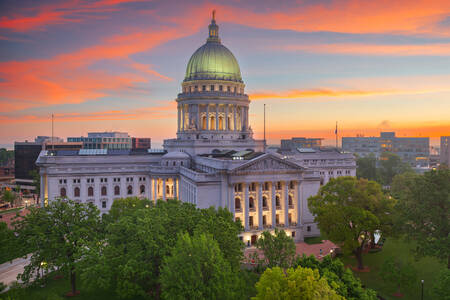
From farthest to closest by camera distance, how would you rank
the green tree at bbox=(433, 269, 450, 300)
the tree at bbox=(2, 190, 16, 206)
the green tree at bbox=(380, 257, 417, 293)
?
the tree at bbox=(2, 190, 16, 206)
the green tree at bbox=(380, 257, 417, 293)
the green tree at bbox=(433, 269, 450, 300)

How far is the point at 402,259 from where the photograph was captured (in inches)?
2206

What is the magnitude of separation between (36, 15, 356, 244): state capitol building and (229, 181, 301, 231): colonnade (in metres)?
0.20

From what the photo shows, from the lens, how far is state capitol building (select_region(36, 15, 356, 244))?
2652 inches

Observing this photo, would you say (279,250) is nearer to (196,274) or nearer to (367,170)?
(196,274)

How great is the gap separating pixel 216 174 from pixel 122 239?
29.2 metres

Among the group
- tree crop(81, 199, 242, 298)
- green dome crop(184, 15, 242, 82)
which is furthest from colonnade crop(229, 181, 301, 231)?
green dome crop(184, 15, 242, 82)

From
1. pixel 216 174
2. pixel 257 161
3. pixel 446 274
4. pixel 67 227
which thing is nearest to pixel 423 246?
pixel 446 274

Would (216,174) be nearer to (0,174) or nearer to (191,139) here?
(191,139)

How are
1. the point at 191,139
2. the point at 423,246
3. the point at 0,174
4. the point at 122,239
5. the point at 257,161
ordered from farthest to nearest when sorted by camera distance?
the point at 0,174
the point at 191,139
the point at 257,161
the point at 423,246
the point at 122,239

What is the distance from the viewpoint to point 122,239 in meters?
40.6

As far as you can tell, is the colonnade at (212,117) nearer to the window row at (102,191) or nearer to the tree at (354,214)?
the window row at (102,191)

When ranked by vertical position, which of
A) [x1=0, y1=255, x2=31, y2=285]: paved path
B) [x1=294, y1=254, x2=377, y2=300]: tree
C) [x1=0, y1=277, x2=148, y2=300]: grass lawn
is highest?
[x1=294, y1=254, x2=377, y2=300]: tree

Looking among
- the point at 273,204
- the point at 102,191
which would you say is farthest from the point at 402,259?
the point at 102,191

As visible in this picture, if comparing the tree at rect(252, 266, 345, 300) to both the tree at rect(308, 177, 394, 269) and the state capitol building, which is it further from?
the state capitol building
